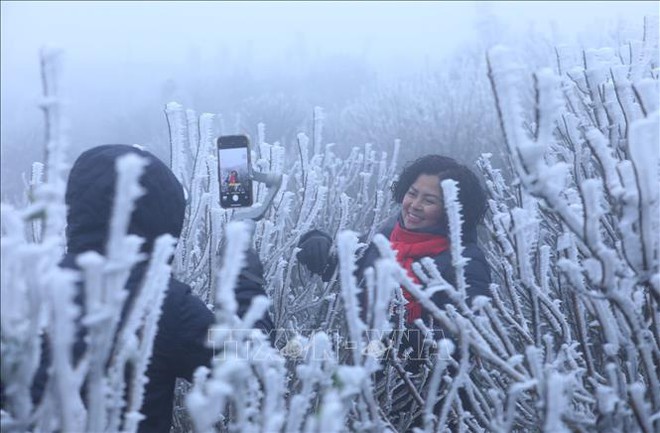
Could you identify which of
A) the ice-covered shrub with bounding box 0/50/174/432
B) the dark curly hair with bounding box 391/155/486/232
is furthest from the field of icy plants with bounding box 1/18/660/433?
the dark curly hair with bounding box 391/155/486/232

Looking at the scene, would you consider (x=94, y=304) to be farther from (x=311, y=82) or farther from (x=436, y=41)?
(x=436, y=41)

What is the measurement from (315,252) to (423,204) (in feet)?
1.69

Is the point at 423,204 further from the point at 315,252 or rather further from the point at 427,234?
the point at 315,252

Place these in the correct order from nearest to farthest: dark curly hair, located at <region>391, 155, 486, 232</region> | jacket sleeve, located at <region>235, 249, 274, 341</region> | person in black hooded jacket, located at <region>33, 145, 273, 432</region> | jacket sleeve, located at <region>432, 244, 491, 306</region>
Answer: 1. person in black hooded jacket, located at <region>33, 145, 273, 432</region>
2. jacket sleeve, located at <region>235, 249, 274, 341</region>
3. jacket sleeve, located at <region>432, 244, 491, 306</region>
4. dark curly hair, located at <region>391, 155, 486, 232</region>

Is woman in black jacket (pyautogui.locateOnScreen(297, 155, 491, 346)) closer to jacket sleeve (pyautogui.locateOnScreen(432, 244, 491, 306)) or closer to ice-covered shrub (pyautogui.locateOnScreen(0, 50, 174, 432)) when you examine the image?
jacket sleeve (pyautogui.locateOnScreen(432, 244, 491, 306))

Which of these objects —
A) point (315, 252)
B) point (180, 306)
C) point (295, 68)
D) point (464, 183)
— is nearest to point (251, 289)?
point (180, 306)

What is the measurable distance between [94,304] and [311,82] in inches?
1212

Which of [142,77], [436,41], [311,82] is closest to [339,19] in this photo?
[436,41]

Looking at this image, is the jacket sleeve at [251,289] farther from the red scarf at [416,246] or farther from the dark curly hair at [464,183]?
the dark curly hair at [464,183]

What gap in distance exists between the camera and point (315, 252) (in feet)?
10.7

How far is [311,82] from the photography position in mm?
31438

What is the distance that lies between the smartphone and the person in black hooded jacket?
548 mm

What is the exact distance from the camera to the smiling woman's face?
328 centimetres

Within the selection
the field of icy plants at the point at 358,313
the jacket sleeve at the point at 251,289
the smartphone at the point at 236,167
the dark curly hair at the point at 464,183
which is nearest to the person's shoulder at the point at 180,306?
the field of icy plants at the point at 358,313
